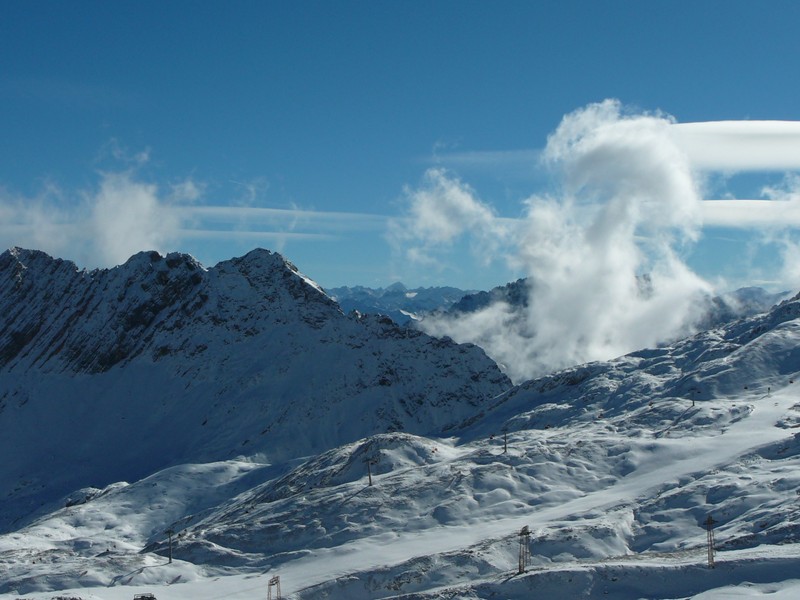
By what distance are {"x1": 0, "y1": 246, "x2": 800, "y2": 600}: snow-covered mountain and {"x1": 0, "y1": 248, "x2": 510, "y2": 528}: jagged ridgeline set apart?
0.72 m

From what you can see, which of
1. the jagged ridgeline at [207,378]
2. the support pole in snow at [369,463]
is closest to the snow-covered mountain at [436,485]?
the support pole in snow at [369,463]

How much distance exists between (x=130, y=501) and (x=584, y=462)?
7350 centimetres

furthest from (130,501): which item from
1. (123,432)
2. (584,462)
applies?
(584,462)

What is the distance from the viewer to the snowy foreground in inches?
1880

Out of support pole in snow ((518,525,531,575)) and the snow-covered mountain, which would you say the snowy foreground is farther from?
support pole in snow ((518,525,531,575))

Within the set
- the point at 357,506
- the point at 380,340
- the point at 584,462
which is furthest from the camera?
the point at 380,340

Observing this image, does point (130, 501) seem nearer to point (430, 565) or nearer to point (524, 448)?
point (524, 448)

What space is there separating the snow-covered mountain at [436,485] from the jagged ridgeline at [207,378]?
72cm

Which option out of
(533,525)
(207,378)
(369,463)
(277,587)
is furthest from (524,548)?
(207,378)

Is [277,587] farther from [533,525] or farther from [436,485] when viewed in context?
[436,485]

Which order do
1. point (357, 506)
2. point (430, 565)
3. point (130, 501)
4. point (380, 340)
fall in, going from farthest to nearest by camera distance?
point (380, 340) < point (130, 501) < point (357, 506) < point (430, 565)

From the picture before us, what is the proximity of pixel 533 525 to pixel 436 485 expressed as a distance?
44.7 ft

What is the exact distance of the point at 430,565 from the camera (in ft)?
182

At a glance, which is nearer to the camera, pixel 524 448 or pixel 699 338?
pixel 524 448
